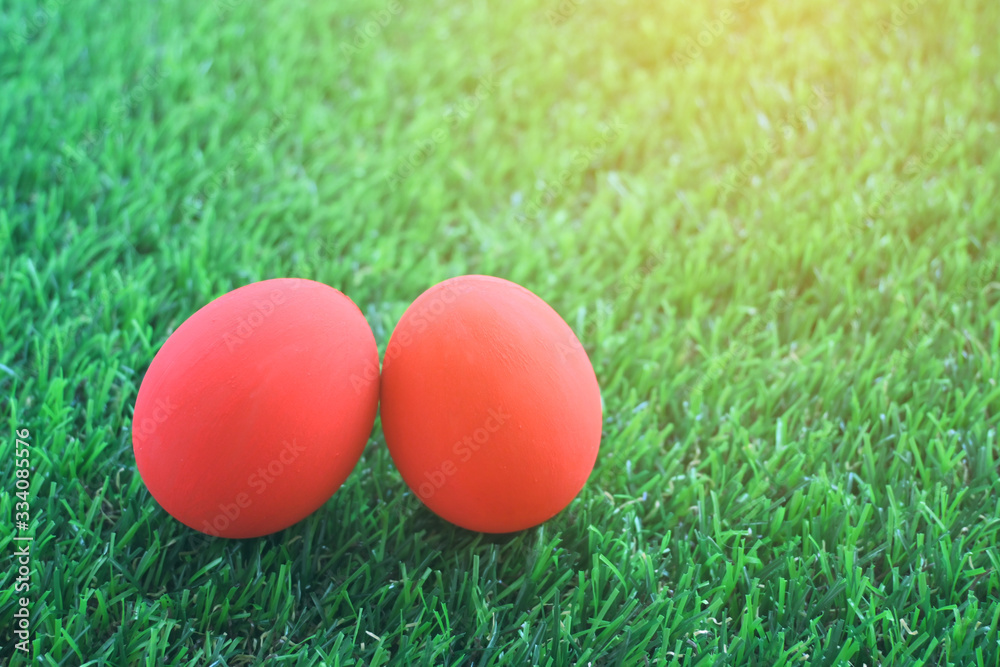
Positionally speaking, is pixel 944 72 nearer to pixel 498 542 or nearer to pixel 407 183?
pixel 407 183

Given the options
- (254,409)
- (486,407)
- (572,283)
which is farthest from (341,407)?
(572,283)

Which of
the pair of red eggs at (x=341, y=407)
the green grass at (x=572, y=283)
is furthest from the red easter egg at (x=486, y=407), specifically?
the green grass at (x=572, y=283)

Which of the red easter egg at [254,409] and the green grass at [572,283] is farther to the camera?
the green grass at [572,283]

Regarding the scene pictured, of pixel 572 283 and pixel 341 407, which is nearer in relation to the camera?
pixel 341 407

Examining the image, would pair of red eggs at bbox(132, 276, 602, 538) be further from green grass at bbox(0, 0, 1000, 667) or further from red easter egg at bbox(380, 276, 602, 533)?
green grass at bbox(0, 0, 1000, 667)

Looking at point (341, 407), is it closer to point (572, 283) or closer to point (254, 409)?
point (254, 409)

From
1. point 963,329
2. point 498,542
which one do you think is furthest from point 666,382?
point 963,329

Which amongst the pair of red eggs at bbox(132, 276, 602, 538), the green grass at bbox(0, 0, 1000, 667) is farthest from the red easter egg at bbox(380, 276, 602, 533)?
the green grass at bbox(0, 0, 1000, 667)

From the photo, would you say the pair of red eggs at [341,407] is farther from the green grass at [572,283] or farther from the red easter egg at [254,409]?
the green grass at [572,283]
